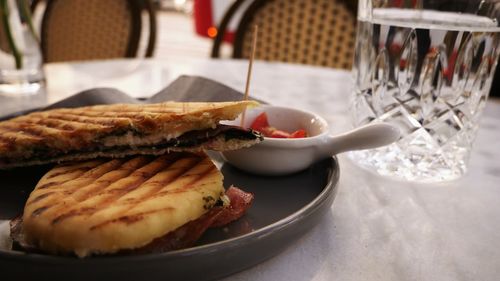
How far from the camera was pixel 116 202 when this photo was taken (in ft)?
1.74

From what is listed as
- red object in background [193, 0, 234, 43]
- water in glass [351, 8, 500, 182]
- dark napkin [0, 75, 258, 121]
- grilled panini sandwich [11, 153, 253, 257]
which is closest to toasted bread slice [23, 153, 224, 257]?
grilled panini sandwich [11, 153, 253, 257]

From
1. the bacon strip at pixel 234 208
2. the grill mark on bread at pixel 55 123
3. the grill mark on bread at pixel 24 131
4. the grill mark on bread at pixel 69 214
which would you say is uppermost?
the grill mark on bread at pixel 55 123

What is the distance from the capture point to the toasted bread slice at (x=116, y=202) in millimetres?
474

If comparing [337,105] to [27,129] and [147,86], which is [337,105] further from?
[27,129]

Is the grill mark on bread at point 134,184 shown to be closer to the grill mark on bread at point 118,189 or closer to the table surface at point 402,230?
the grill mark on bread at point 118,189

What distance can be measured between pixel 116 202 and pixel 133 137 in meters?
0.23

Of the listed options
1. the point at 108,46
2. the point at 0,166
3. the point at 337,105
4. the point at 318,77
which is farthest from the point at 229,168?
the point at 108,46

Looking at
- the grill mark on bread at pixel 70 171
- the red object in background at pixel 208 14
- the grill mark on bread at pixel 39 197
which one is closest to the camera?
the grill mark on bread at pixel 39 197

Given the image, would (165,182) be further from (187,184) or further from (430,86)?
(430,86)

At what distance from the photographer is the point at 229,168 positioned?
33.3 inches

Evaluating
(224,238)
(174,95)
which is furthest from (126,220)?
(174,95)

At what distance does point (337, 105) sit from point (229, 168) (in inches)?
23.2

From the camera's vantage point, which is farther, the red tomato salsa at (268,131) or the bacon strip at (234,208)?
the red tomato salsa at (268,131)

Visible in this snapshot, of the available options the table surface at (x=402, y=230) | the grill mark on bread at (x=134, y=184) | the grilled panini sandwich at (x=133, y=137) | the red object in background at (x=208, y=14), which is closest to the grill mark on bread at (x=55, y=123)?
the grilled panini sandwich at (x=133, y=137)
